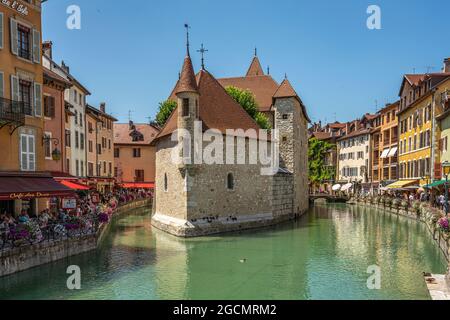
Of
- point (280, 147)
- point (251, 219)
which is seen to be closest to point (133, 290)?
point (251, 219)

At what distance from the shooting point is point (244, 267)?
54.2 ft

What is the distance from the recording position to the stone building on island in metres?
23.3

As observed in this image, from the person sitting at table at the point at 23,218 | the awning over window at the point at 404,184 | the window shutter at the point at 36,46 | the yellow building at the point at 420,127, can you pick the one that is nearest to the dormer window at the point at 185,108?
the window shutter at the point at 36,46

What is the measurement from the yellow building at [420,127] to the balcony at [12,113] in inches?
1260

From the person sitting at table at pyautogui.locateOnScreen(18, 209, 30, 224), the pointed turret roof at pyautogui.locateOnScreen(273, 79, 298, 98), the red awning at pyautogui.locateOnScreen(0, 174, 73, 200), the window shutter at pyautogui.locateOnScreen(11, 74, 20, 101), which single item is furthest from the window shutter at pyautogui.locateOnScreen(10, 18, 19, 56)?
the pointed turret roof at pyautogui.locateOnScreen(273, 79, 298, 98)

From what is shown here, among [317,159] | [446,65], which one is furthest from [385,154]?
[317,159]

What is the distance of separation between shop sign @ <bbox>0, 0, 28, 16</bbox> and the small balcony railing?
4.27 meters

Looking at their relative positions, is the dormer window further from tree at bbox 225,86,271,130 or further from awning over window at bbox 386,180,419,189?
awning over window at bbox 386,180,419,189

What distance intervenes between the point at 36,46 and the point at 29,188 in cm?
720

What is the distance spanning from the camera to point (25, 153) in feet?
59.7

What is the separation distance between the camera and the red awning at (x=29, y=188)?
50.6ft

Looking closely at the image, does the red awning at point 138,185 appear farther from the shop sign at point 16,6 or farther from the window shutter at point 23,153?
the shop sign at point 16,6
